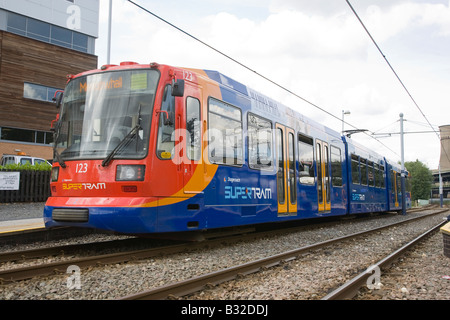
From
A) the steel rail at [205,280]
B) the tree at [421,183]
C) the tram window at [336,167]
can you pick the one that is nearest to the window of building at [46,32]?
the tram window at [336,167]

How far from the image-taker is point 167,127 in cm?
654

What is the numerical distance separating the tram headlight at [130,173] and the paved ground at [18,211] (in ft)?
22.2

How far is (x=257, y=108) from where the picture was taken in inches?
357

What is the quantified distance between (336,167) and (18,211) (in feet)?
35.3

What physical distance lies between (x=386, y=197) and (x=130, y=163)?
1764 cm

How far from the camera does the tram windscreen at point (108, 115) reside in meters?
6.39

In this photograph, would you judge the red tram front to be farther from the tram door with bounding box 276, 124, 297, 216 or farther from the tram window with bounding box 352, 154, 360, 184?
the tram window with bounding box 352, 154, 360, 184

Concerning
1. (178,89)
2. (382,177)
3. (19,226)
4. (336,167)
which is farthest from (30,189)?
(382,177)

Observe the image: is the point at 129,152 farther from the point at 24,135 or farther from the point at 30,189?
the point at 24,135

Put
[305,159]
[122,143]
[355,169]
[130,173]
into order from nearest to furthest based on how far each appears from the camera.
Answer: [130,173], [122,143], [305,159], [355,169]

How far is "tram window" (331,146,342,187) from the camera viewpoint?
1328cm

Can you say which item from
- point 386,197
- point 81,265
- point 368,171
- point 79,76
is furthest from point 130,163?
point 386,197

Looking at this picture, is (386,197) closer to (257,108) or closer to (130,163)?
(257,108)

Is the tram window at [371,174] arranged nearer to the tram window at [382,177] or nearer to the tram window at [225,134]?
the tram window at [382,177]
